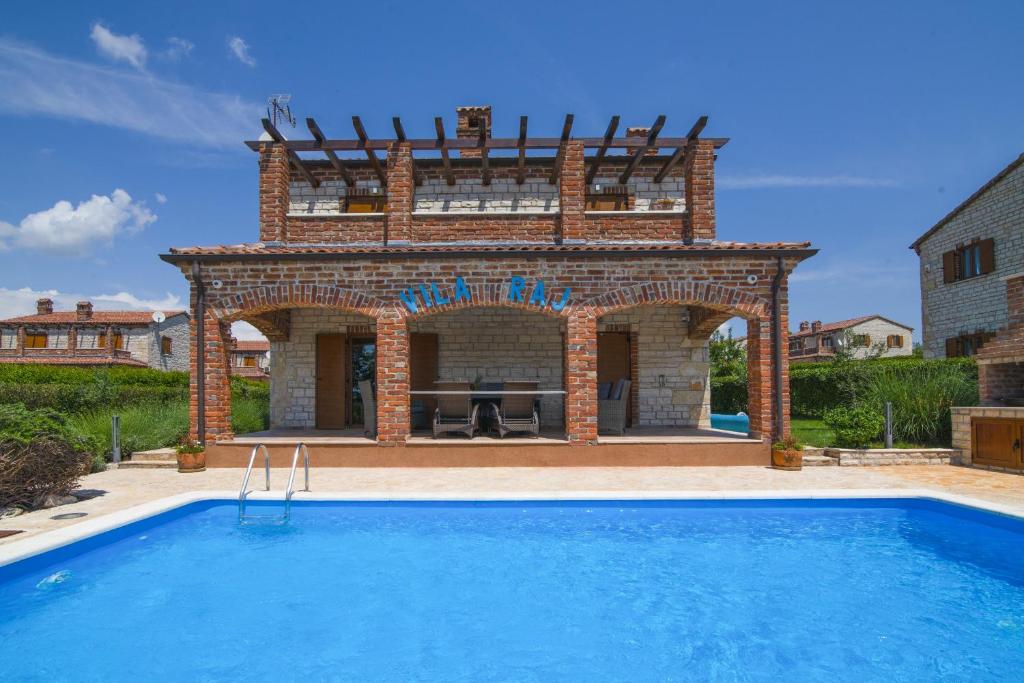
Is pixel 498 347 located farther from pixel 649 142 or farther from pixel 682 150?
pixel 682 150

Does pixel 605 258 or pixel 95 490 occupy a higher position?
pixel 605 258

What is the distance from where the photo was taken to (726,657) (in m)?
3.79

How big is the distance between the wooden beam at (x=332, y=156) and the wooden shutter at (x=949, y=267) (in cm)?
2180

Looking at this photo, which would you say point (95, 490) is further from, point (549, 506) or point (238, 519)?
point (549, 506)

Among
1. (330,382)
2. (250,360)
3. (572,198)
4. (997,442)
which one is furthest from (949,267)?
(250,360)

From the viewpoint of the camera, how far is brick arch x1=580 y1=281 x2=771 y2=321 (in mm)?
9727

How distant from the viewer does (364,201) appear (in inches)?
526

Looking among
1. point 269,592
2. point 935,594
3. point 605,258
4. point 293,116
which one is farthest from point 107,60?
point 935,594

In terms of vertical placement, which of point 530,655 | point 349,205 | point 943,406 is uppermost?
point 349,205

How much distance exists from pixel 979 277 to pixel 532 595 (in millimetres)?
22273

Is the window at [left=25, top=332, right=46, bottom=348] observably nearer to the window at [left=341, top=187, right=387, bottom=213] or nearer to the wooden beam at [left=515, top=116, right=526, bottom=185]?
the window at [left=341, top=187, right=387, bottom=213]

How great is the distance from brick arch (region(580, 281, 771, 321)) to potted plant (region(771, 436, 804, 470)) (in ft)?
7.40

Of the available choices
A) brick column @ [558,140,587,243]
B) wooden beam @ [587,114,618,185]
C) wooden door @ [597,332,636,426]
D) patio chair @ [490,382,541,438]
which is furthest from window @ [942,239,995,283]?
patio chair @ [490,382,541,438]

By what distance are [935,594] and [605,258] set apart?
6.47 metres
